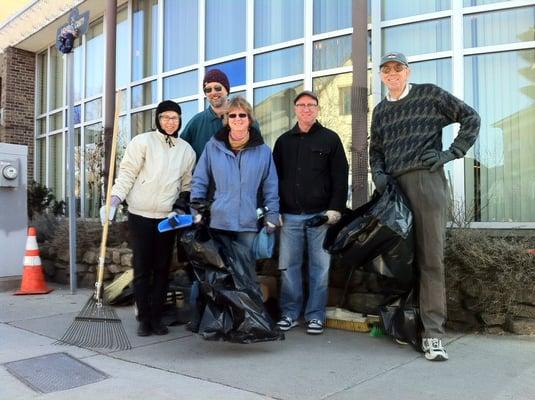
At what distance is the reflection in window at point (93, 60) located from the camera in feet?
36.5

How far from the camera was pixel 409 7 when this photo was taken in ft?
20.5

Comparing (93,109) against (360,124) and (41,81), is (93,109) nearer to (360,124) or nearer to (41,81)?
(41,81)

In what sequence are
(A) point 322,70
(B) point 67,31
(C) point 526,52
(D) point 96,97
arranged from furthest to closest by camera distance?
(D) point 96,97 < (A) point 322,70 < (B) point 67,31 < (C) point 526,52

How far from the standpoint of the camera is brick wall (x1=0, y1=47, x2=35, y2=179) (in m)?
12.9

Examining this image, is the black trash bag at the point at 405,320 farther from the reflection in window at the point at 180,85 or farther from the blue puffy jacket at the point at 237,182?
the reflection in window at the point at 180,85

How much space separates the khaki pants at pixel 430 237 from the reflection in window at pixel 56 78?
1066 cm

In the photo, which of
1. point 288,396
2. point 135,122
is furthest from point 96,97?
point 288,396

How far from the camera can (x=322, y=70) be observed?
22.8 ft

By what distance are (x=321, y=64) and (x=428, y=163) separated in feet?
12.1

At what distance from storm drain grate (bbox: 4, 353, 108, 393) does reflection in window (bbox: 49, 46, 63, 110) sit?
970 cm

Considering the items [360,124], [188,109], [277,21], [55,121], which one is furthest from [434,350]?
[55,121]

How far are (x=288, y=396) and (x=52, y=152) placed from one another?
36.3 ft

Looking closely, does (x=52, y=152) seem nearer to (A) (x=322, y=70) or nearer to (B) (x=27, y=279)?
(B) (x=27, y=279)

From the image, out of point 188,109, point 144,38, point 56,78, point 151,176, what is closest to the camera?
point 151,176
